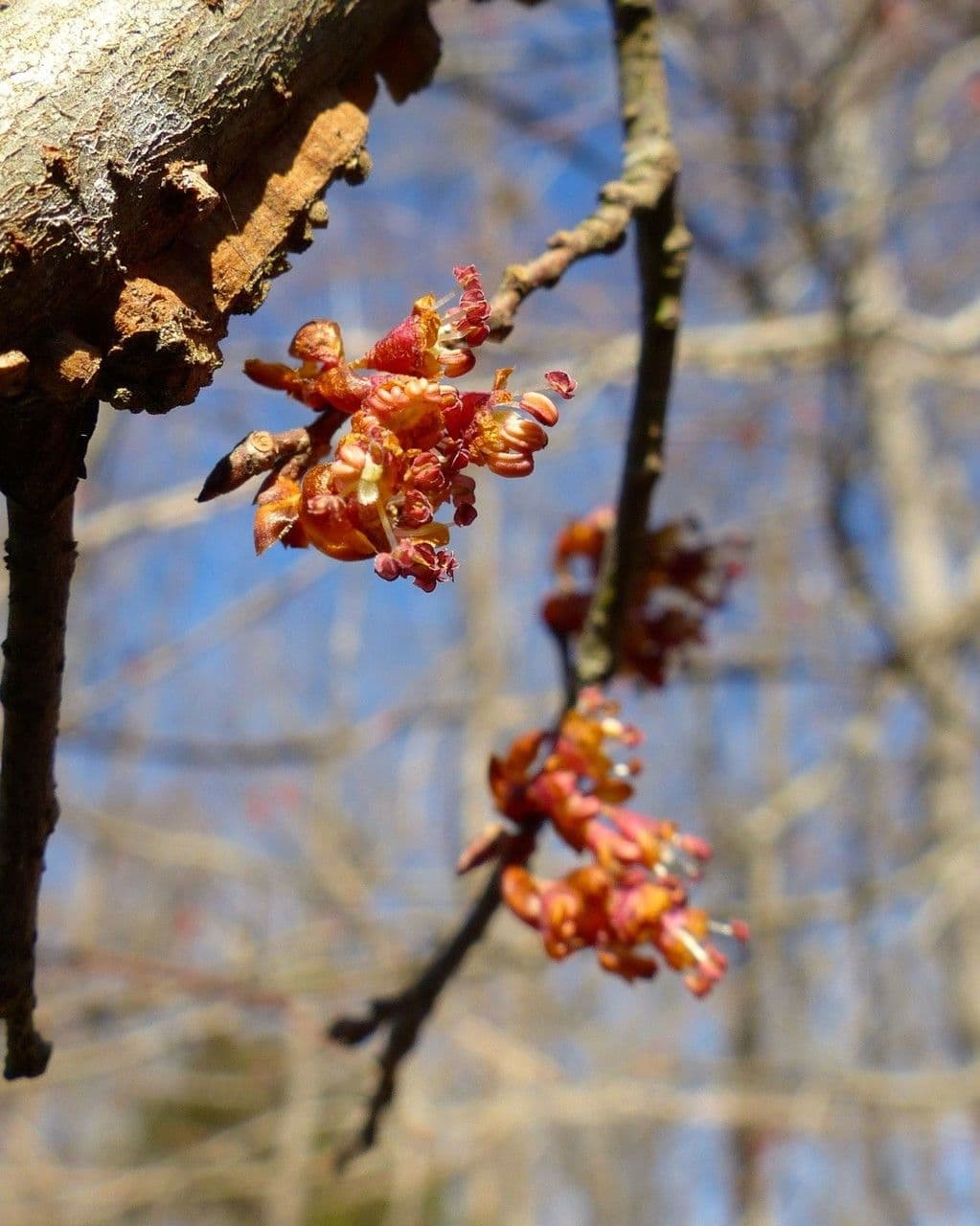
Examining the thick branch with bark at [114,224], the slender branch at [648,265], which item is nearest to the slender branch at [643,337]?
the slender branch at [648,265]

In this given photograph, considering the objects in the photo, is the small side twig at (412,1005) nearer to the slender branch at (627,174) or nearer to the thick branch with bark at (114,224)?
the thick branch with bark at (114,224)

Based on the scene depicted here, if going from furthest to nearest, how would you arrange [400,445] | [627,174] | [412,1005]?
1. [412,1005]
2. [627,174]
3. [400,445]

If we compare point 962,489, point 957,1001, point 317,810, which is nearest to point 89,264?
point 317,810

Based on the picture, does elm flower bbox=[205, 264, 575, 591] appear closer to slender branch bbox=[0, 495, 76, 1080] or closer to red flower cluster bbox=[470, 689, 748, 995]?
slender branch bbox=[0, 495, 76, 1080]

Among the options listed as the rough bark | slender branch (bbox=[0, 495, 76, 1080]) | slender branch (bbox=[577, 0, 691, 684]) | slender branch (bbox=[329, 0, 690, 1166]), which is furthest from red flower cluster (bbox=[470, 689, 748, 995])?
the rough bark

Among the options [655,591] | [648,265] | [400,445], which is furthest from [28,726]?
[655,591]

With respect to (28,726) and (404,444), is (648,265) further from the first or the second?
(28,726)

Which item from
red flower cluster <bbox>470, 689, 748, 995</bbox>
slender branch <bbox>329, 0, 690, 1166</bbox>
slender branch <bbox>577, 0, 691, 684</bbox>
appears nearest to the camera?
slender branch <bbox>329, 0, 690, 1166</bbox>
